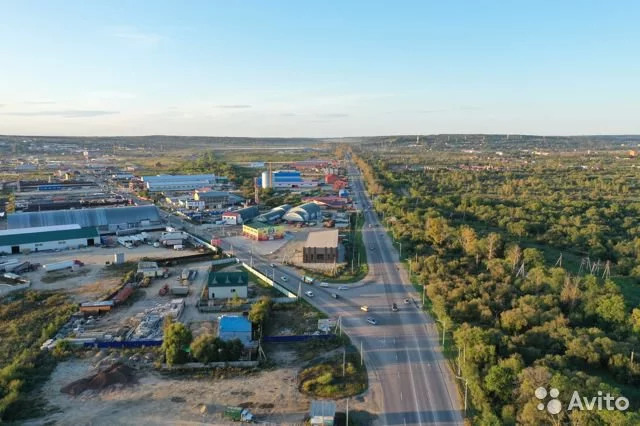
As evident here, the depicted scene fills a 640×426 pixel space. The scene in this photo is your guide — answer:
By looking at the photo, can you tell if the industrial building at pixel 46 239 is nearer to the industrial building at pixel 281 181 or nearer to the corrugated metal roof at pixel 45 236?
the corrugated metal roof at pixel 45 236

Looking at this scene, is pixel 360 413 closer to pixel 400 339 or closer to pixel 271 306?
pixel 400 339

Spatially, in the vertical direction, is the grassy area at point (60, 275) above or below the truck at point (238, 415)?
above

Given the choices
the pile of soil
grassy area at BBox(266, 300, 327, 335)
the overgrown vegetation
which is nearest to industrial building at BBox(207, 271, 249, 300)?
grassy area at BBox(266, 300, 327, 335)

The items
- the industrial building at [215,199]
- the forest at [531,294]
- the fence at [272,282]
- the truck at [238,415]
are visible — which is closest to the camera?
the truck at [238,415]

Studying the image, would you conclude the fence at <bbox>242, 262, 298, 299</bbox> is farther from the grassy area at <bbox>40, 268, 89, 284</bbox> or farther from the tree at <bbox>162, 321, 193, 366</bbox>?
the grassy area at <bbox>40, 268, 89, 284</bbox>

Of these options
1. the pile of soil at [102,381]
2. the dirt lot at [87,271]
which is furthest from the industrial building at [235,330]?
the dirt lot at [87,271]

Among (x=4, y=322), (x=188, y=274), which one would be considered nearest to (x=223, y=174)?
(x=188, y=274)
